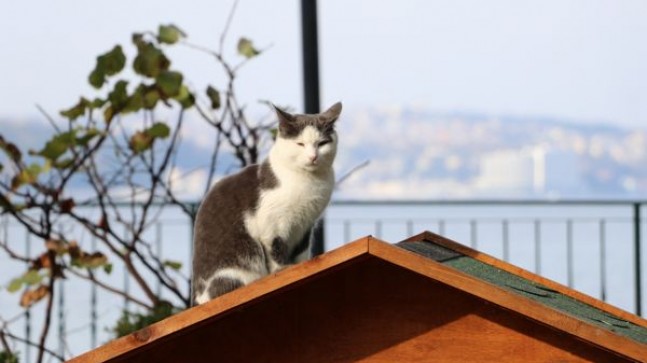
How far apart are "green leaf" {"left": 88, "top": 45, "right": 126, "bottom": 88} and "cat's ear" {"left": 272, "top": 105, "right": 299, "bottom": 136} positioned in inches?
55.7

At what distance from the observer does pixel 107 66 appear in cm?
376

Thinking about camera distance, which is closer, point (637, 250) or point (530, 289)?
point (530, 289)

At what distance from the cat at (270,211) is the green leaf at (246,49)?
1505mm

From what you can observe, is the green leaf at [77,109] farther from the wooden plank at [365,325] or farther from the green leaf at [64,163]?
the wooden plank at [365,325]

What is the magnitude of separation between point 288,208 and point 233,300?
0.50 meters

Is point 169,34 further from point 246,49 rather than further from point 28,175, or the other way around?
point 28,175

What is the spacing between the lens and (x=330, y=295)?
2066mm

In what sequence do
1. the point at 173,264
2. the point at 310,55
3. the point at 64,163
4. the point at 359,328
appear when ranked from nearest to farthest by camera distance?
1. the point at 359,328
2. the point at 310,55
3. the point at 64,163
4. the point at 173,264

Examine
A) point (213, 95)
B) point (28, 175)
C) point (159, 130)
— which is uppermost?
point (213, 95)

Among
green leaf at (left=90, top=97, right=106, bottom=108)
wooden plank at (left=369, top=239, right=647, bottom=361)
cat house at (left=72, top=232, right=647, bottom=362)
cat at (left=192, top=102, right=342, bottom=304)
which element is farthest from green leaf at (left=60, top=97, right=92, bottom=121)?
wooden plank at (left=369, top=239, right=647, bottom=361)

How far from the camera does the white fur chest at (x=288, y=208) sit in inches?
95.7

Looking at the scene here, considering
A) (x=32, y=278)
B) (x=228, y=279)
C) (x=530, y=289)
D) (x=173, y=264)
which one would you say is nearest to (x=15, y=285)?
(x=32, y=278)

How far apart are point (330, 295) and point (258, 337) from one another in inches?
6.5

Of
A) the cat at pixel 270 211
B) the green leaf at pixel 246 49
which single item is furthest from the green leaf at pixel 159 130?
the cat at pixel 270 211
